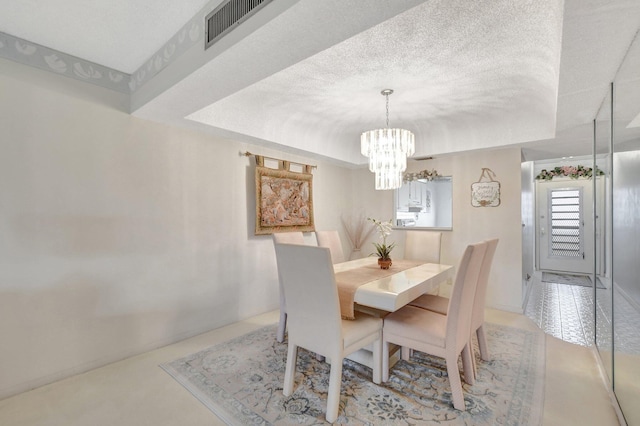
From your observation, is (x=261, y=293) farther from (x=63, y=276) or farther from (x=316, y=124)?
(x=316, y=124)

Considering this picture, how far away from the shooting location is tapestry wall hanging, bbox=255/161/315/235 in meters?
3.63

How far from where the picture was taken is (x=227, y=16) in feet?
5.05

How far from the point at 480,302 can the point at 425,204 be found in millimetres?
2366

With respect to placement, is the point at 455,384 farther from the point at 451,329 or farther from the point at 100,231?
the point at 100,231

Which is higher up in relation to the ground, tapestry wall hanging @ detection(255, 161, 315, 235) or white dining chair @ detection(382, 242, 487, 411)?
tapestry wall hanging @ detection(255, 161, 315, 235)

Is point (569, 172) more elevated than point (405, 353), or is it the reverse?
point (569, 172)

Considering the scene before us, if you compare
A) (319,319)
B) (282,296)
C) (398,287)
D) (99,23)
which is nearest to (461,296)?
(398,287)

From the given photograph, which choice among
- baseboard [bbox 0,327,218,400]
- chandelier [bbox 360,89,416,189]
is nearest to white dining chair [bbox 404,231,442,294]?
chandelier [bbox 360,89,416,189]

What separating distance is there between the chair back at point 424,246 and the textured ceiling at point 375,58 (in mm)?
1446

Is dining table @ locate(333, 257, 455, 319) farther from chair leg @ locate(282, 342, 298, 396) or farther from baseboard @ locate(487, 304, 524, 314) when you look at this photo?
baseboard @ locate(487, 304, 524, 314)

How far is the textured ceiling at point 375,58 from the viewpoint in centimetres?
140

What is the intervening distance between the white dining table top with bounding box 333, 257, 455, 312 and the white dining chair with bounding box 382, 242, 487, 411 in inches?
7.6

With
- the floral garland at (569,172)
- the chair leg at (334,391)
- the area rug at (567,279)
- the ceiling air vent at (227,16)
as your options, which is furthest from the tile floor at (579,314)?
the ceiling air vent at (227,16)

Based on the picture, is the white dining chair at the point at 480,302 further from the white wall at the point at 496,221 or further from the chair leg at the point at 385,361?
the white wall at the point at 496,221
